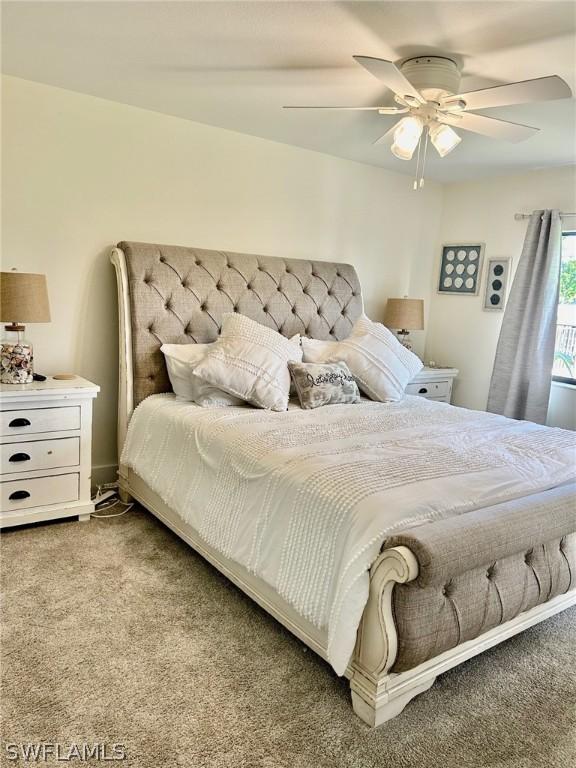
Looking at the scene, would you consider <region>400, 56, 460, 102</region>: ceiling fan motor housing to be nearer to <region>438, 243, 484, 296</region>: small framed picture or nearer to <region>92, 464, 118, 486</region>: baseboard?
<region>438, 243, 484, 296</region>: small framed picture

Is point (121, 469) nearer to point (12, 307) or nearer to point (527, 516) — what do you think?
point (12, 307)

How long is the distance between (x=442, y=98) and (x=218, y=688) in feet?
7.84

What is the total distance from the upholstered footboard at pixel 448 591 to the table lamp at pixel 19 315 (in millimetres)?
2024

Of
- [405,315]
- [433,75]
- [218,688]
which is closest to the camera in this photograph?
[218,688]

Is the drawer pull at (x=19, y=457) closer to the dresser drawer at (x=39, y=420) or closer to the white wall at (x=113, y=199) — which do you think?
the dresser drawer at (x=39, y=420)

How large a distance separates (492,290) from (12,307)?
3.44 m

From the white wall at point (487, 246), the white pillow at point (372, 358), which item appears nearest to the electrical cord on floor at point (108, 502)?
the white pillow at point (372, 358)

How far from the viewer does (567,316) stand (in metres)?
4.01

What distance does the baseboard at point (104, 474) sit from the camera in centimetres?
334

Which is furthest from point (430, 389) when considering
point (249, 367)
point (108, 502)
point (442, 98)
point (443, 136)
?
point (108, 502)

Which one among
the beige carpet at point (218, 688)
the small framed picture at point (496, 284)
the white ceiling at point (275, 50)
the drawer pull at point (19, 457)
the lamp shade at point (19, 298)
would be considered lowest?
the beige carpet at point (218, 688)

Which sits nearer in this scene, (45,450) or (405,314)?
(45,450)

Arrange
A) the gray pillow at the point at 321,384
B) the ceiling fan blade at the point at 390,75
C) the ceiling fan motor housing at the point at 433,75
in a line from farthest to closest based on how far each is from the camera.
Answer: the gray pillow at the point at 321,384 → the ceiling fan motor housing at the point at 433,75 → the ceiling fan blade at the point at 390,75

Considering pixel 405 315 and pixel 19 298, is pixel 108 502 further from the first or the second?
pixel 405 315
